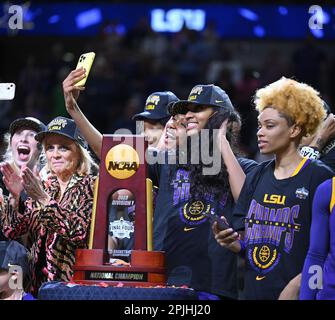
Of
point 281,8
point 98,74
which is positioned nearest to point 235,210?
point 98,74

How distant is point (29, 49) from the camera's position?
506 inches

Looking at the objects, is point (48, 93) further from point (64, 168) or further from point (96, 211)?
point (96, 211)

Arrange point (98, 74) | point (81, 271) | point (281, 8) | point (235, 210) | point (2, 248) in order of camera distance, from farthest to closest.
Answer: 1. point (281, 8)
2. point (98, 74)
3. point (2, 248)
4. point (235, 210)
5. point (81, 271)

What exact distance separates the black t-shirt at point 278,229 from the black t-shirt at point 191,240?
0.83 feet

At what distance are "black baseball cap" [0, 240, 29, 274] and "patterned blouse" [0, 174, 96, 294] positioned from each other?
51mm

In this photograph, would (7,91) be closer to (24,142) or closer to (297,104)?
(24,142)

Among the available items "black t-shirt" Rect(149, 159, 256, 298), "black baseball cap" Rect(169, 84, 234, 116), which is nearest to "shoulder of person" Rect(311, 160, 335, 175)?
"black t-shirt" Rect(149, 159, 256, 298)

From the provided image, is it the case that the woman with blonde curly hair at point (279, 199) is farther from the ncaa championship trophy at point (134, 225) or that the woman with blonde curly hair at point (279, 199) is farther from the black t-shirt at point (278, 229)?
the ncaa championship trophy at point (134, 225)

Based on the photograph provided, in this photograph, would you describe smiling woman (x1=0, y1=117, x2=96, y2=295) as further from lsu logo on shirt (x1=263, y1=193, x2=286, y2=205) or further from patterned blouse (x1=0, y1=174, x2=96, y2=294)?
lsu logo on shirt (x1=263, y1=193, x2=286, y2=205)

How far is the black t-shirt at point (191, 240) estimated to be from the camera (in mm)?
4719

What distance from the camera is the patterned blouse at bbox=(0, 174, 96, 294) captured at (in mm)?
4672

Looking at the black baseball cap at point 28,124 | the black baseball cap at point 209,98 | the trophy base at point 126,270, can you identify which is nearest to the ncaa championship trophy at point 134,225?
the trophy base at point 126,270

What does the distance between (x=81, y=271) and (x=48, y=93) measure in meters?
7.58
